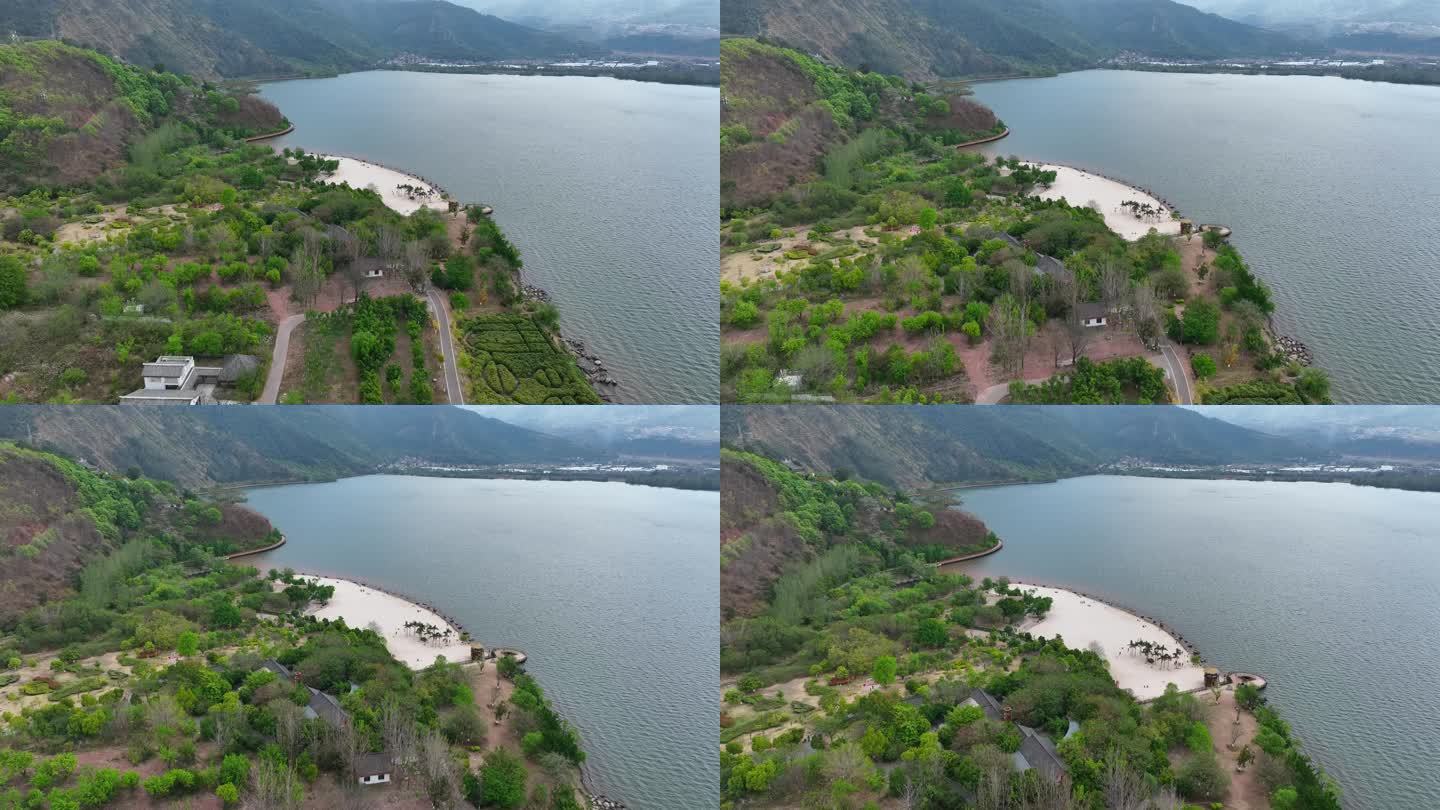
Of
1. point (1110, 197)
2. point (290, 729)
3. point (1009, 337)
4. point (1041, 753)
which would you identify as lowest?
point (290, 729)

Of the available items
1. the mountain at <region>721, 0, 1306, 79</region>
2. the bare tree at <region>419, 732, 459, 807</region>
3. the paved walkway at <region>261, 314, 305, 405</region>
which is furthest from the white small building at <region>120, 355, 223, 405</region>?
the mountain at <region>721, 0, 1306, 79</region>

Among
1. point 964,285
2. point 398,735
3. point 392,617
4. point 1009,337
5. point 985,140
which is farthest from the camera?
point 985,140

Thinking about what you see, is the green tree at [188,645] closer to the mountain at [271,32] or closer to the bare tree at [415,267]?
the bare tree at [415,267]

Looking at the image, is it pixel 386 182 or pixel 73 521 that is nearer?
pixel 73 521

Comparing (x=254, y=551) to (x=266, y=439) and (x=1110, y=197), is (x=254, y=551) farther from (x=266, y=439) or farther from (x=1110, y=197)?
(x=1110, y=197)

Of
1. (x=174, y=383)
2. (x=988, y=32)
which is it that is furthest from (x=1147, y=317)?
(x=988, y=32)

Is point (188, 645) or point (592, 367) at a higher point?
point (592, 367)
